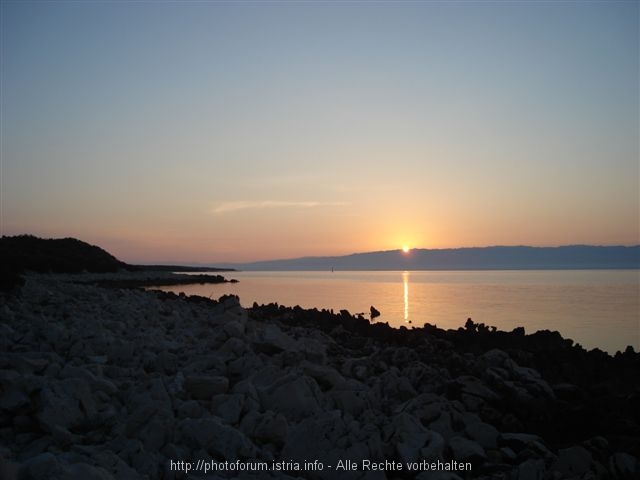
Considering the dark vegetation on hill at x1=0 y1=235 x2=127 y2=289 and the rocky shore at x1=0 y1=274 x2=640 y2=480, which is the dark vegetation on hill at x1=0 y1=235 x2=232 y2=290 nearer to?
the dark vegetation on hill at x1=0 y1=235 x2=127 y2=289

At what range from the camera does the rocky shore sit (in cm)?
516

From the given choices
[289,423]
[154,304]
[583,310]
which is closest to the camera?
[289,423]

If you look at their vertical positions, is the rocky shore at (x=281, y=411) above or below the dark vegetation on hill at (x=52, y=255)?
below

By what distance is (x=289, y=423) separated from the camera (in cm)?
601

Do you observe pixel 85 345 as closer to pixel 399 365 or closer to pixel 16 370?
pixel 16 370

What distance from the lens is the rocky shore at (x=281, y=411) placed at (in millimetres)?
5160

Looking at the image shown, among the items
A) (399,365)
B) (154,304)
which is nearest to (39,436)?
(399,365)

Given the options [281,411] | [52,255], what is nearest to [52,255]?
[52,255]

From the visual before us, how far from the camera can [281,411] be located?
20.5 feet

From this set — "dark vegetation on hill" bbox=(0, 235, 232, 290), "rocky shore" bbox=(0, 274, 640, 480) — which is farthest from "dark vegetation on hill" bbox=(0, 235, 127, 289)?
"rocky shore" bbox=(0, 274, 640, 480)

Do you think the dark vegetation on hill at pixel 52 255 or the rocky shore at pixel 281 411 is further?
the dark vegetation on hill at pixel 52 255

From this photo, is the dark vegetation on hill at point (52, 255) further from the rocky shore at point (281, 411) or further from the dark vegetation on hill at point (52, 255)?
the rocky shore at point (281, 411)

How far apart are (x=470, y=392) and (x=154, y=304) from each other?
1086 centimetres

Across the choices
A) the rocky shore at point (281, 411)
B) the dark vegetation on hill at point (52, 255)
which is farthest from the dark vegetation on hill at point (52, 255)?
the rocky shore at point (281, 411)
